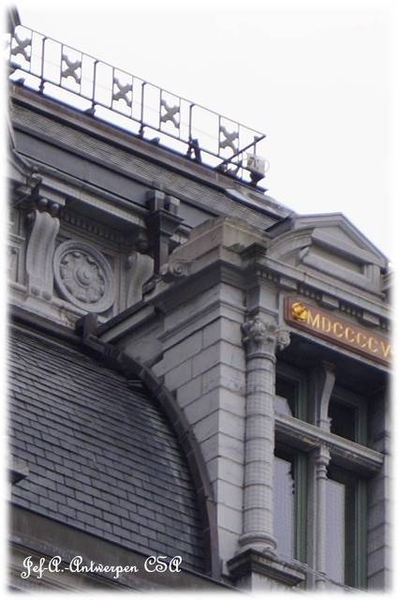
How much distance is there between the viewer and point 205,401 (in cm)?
5209

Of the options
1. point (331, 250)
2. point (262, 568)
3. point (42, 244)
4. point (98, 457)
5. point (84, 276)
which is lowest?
point (262, 568)

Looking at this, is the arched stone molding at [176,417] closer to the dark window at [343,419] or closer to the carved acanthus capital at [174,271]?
the carved acanthus capital at [174,271]

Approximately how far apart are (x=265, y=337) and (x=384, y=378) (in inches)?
120

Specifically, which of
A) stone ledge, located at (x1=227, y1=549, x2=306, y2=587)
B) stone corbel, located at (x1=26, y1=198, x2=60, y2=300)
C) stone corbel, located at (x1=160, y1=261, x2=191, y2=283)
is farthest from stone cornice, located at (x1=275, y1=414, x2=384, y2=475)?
stone corbel, located at (x1=26, y1=198, x2=60, y2=300)

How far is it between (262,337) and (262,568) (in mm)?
4676

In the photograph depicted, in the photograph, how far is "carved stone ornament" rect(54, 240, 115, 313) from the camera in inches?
2307

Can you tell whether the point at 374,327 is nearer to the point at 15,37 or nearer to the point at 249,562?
the point at 249,562

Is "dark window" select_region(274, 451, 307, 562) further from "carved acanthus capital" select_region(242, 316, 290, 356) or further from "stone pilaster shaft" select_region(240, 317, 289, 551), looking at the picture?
"carved acanthus capital" select_region(242, 316, 290, 356)

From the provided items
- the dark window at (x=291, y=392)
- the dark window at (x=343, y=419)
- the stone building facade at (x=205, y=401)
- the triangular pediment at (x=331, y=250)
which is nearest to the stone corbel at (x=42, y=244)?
the stone building facade at (x=205, y=401)

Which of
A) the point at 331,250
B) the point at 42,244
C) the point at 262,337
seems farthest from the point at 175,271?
the point at 42,244

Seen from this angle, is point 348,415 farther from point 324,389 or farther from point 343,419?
point 324,389

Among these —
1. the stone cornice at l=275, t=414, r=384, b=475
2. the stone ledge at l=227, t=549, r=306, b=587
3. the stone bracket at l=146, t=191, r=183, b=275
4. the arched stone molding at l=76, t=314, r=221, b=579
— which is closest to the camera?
the stone ledge at l=227, t=549, r=306, b=587

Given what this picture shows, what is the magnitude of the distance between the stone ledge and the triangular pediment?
6.03 metres

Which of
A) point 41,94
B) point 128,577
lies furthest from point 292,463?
point 41,94
